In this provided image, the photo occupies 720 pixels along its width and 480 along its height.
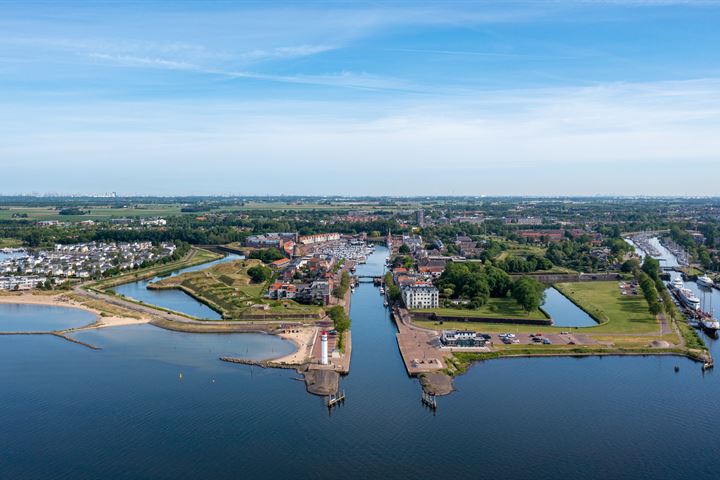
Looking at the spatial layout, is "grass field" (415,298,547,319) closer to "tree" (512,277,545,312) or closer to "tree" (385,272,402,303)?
"tree" (512,277,545,312)

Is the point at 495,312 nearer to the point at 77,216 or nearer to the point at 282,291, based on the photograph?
the point at 282,291

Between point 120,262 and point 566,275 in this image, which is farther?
point 120,262

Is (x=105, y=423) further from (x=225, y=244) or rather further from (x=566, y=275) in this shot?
(x=225, y=244)

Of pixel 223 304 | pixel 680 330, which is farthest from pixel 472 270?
pixel 223 304

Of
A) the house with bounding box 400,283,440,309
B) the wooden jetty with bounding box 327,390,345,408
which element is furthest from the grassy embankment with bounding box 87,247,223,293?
the wooden jetty with bounding box 327,390,345,408

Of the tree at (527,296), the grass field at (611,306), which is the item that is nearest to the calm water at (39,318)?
the tree at (527,296)
